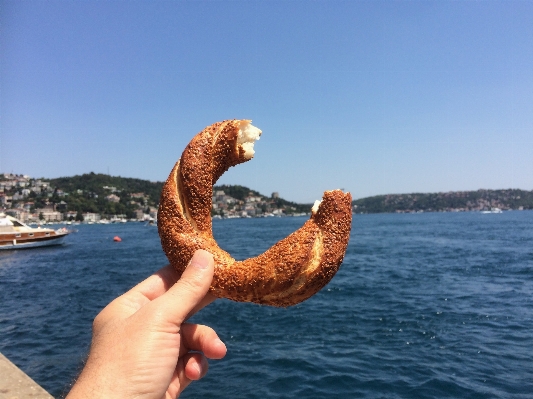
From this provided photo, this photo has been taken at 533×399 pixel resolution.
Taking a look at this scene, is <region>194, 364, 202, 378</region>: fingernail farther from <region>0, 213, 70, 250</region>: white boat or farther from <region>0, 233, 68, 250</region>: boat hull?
<region>0, 233, 68, 250</region>: boat hull

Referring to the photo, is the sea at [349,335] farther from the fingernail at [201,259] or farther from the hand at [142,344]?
the fingernail at [201,259]

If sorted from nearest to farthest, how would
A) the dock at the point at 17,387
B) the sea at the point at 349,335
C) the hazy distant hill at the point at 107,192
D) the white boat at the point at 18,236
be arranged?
the dock at the point at 17,387 → the sea at the point at 349,335 → the white boat at the point at 18,236 → the hazy distant hill at the point at 107,192

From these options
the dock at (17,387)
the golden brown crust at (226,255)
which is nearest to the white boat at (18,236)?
the dock at (17,387)

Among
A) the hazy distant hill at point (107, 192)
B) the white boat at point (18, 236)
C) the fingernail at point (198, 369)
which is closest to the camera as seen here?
the fingernail at point (198, 369)

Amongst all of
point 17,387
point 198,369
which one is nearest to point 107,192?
point 17,387

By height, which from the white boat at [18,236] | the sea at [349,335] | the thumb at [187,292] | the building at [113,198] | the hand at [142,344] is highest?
the building at [113,198]

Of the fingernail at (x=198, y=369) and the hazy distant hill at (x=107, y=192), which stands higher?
the hazy distant hill at (x=107, y=192)

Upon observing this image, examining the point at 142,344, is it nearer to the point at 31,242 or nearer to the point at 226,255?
the point at 226,255

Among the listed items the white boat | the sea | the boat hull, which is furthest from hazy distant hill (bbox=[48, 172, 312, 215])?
the sea

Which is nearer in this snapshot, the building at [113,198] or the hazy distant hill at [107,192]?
the hazy distant hill at [107,192]
